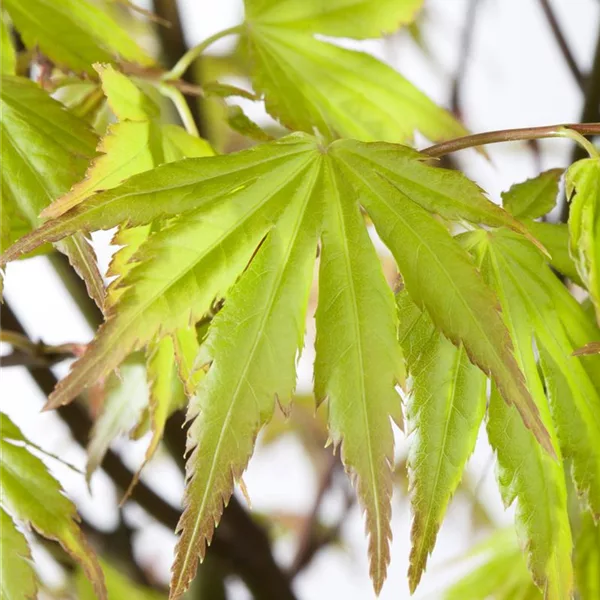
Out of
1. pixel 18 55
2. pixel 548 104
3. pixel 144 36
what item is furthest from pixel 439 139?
pixel 548 104

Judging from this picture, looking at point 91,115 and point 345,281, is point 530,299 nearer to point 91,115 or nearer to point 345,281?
point 345,281

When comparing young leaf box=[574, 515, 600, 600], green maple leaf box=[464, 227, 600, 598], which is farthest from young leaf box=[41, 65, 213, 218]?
young leaf box=[574, 515, 600, 600]

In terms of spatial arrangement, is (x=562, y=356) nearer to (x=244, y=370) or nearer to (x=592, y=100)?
(x=244, y=370)

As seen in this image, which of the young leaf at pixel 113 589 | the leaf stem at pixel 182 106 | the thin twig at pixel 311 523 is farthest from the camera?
the thin twig at pixel 311 523

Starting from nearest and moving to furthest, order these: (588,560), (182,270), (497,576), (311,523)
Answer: (182,270) → (588,560) → (497,576) → (311,523)

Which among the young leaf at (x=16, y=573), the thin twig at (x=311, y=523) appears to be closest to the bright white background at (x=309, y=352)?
the thin twig at (x=311, y=523)

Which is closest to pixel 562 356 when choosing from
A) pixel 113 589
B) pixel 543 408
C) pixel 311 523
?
pixel 543 408

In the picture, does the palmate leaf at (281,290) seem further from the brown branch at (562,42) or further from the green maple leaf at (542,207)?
the brown branch at (562,42)
